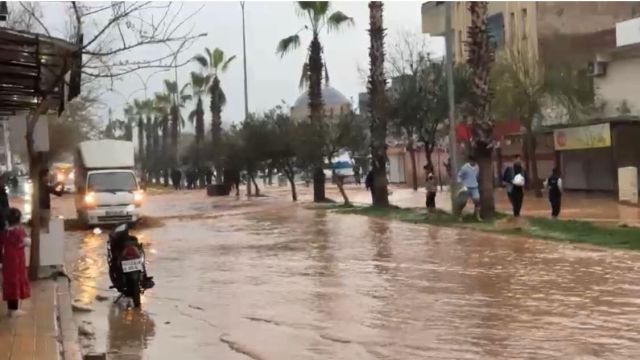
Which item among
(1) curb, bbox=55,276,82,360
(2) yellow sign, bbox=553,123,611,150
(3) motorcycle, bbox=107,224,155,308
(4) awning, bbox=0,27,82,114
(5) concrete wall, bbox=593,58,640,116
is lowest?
(1) curb, bbox=55,276,82,360

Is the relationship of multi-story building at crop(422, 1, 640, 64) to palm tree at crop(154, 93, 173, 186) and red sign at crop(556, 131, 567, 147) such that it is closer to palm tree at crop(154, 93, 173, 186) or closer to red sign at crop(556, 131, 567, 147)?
red sign at crop(556, 131, 567, 147)

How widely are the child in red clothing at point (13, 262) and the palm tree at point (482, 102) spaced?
15518 mm

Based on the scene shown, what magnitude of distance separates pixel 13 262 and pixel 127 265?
6.95 feet

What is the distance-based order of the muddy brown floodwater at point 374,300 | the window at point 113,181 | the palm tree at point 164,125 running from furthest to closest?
1. the palm tree at point 164,125
2. the window at point 113,181
3. the muddy brown floodwater at point 374,300

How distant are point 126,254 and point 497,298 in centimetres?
494

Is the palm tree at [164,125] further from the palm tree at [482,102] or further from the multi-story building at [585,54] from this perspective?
the palm tree at [482,102]

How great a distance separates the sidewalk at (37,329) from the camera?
312 inches

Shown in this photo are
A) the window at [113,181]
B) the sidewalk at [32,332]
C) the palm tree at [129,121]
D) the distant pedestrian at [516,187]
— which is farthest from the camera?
the palm tree at [129,121]

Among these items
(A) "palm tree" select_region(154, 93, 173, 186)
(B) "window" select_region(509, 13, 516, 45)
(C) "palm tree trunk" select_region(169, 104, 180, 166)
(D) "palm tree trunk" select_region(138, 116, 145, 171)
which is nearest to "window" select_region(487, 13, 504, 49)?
(B) "window" select_region(509, 13, 516, 45)

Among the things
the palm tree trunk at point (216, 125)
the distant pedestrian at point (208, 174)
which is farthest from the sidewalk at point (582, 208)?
the distant pedestrian at point (208, 174)

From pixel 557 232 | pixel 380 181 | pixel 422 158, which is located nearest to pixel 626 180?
pixel 380 181

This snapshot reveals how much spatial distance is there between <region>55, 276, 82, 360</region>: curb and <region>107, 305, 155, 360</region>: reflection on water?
42 cm

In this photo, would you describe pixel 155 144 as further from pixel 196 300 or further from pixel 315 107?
pixel 196 300

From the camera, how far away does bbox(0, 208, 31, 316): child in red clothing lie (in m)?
9.53
